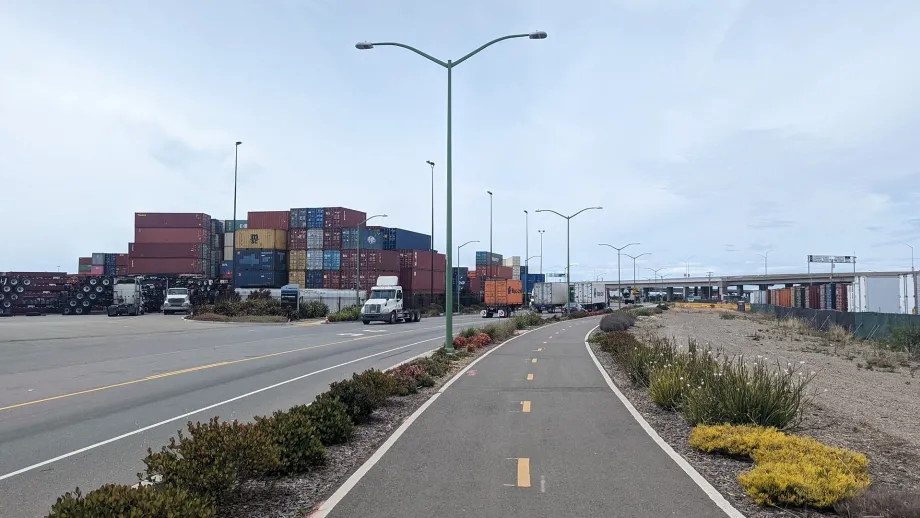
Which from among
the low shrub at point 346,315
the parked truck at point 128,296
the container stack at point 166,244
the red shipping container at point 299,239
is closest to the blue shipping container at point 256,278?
the red shipping container at point 299,239

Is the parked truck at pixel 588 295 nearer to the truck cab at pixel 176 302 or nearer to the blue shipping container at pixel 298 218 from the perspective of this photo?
the blue shipping container at pixel 298 218

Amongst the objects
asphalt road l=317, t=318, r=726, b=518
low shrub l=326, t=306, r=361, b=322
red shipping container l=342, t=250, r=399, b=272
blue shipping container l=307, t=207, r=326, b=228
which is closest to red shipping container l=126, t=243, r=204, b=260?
blue shipping container l=307, t=207, r=326, b=228

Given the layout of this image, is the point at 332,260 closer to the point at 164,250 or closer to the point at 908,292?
the point at 164,250

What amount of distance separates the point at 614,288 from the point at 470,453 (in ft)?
579

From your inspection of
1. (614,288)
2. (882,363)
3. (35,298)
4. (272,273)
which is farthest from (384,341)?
(614,288)

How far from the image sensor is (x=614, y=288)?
179500 mm

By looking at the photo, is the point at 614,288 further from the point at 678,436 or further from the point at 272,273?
the point at 678,436

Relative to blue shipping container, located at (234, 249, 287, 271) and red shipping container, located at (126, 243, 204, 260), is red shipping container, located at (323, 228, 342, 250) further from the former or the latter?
red shipping container, located at (126, 243, 204, 260)

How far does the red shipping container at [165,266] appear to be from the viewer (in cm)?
6688

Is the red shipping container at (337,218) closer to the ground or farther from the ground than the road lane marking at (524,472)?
farther from the ground

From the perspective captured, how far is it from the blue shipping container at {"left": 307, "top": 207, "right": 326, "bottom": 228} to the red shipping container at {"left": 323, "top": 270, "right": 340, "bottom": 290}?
4.63m

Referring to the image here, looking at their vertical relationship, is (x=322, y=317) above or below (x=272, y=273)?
below

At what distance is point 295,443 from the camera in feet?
23.9

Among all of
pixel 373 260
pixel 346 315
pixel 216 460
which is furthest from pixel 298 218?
pixel 216 460
